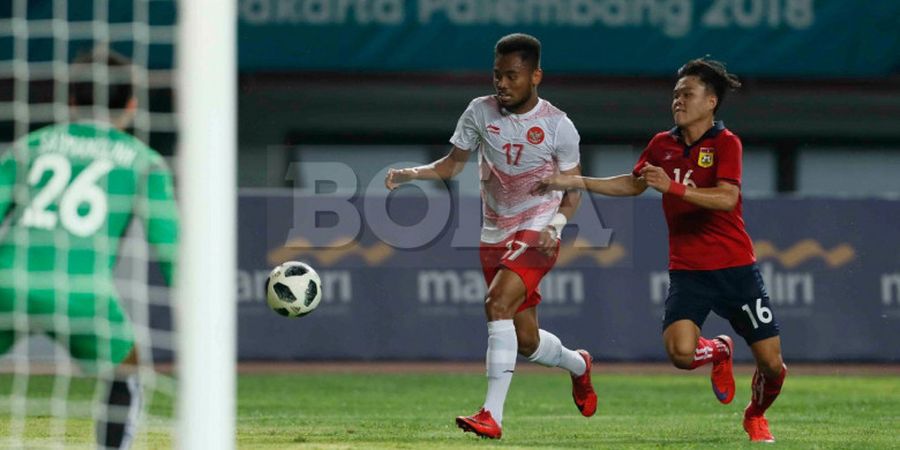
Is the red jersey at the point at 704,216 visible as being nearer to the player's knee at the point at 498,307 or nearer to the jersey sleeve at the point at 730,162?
the jersey sleeve at the point at 730,162

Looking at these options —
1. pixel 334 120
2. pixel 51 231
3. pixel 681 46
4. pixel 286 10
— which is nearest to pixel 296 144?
pixel 334 120

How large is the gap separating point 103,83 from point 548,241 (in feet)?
10.9

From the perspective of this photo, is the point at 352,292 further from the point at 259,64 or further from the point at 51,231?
the point at 51,231

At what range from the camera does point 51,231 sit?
608cm

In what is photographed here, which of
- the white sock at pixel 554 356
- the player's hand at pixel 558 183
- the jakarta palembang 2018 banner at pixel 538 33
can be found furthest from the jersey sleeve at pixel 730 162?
the jakarta palembang 2018 banner at pixel 538 33

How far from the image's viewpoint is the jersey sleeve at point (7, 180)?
6.11 m

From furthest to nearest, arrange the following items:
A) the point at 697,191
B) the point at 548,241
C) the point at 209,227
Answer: the point at 548,241 → the point at 697,191 → the point at 209,227

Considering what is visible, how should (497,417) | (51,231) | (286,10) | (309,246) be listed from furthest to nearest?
1. (286,10)
2. (309,246)
3. (497,417)
4. (51,231)

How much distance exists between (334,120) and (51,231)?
15143mm

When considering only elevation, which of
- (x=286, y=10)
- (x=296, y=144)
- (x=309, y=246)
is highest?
(x=286, y=10)

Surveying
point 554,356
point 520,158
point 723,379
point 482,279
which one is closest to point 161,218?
point 520,158

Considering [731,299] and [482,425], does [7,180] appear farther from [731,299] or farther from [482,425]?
[731,299]

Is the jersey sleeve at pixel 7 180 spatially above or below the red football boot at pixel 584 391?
above

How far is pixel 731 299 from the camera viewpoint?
8414mm
